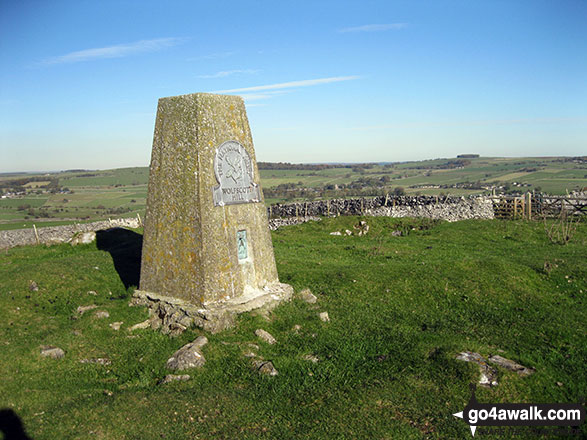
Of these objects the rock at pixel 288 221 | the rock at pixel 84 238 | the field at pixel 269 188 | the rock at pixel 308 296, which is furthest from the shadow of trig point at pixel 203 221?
the field at pixel 269 188

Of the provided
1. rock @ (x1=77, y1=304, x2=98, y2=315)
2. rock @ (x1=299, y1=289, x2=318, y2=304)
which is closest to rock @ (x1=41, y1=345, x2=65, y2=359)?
rock @ (x1=77, y1=304, x2=98, y2=315)

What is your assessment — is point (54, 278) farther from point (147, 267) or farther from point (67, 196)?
point (67, 196)

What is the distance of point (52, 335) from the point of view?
8.62 m

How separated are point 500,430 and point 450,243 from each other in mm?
14336

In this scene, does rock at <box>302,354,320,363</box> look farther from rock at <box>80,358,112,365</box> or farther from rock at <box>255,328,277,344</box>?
rock at <box>80,358,112,365</box>

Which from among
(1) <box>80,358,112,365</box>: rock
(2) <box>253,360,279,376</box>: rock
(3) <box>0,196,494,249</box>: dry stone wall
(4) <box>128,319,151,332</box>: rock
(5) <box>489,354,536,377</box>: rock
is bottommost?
(5) <box>489,354,536,377</box>: rock

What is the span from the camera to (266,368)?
746 centimetres

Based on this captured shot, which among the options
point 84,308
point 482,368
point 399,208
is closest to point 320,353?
point 482,368

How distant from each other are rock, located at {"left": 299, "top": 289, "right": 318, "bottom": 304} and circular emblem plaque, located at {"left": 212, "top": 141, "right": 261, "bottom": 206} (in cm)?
254

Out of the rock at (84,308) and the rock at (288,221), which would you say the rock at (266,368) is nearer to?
the rock at (84,308)

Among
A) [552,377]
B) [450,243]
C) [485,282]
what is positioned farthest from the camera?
[450,243]

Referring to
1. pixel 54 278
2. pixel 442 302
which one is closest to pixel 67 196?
pixel 54 278

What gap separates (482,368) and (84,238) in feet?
54.1

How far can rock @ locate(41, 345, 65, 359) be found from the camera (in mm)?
7762
